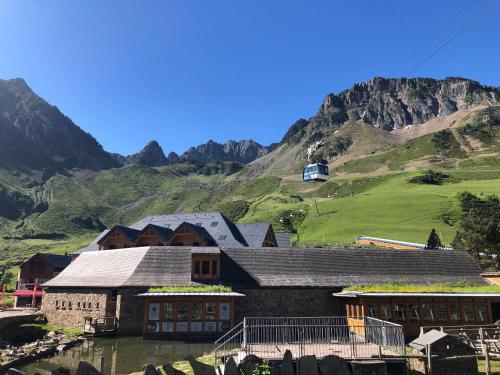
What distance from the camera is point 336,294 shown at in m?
33.6

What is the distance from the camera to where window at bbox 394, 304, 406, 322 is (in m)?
30.1

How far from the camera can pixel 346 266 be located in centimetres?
3894

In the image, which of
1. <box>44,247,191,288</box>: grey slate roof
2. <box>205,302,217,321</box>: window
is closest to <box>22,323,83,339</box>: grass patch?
<box>44,247,191,288</box>: grey slate roof

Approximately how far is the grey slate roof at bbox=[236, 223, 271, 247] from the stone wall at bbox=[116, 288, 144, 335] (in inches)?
841

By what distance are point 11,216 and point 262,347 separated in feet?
675

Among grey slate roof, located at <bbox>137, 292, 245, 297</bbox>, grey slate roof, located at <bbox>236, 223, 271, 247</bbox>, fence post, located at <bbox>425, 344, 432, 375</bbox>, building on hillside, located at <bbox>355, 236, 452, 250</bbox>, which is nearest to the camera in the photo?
fence post, located at <bbox>425, 344, 432, 375</bbox>

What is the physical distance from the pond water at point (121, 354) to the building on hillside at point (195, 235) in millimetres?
16939

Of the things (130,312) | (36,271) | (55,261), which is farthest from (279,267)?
(36,271)

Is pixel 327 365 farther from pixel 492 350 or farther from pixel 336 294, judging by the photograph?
pixel 336 294

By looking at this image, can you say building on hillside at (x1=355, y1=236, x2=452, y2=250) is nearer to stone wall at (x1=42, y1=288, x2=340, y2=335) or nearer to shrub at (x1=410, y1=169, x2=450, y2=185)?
stone wall at (x1=42, y1=288, x2=340, y2=335)

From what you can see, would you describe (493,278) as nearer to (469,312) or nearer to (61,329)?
(469,312)

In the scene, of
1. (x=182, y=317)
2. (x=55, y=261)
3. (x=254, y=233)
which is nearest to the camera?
(x=182, y=317)

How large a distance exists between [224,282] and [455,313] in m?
17.6

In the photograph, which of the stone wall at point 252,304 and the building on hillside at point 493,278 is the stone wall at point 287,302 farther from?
the building on hillside at point 493,278
